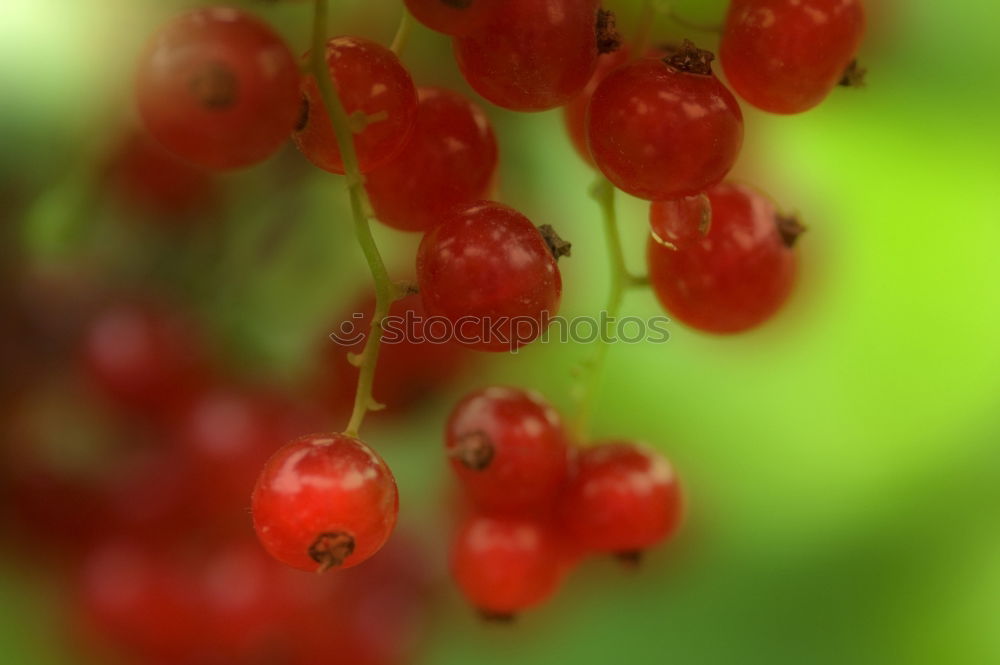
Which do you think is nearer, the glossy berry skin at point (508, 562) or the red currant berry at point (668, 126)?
the red currant berry at point (668, 126)

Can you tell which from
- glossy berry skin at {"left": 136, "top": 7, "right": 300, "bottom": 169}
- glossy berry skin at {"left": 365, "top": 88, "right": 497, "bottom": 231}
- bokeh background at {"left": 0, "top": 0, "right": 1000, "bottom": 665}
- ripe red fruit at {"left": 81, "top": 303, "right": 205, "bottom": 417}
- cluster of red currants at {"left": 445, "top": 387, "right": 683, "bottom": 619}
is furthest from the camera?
bokeh background at {"left": 0, "top": 0, "right": 1000, "bottom": 665}

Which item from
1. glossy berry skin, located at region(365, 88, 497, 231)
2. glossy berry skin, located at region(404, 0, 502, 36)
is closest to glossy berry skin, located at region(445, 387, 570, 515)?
glossy berry skin, located at region(365, 88, 497, 231)

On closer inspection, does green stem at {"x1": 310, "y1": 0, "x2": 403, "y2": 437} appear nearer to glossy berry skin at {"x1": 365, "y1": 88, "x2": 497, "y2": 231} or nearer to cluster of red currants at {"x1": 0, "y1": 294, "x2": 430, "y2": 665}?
glossy berry skin at {"x1": 365, "y1": 88, "x2": 497, "y2": 231}

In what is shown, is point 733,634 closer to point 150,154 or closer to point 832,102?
point 832,102

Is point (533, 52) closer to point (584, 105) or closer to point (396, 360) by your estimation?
point (584, 105)

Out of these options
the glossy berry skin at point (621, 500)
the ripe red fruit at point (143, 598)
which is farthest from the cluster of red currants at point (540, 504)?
the ripe red fruit at point (143, 598)

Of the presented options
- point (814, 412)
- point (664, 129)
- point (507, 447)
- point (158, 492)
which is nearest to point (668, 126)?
point (664, 129)

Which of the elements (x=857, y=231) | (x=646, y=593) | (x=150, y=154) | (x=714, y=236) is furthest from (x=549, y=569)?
(x=857, y=231)

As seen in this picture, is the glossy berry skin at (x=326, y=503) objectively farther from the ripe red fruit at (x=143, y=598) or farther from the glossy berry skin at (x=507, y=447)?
the ripe red fruit at (x=143, y=598)
